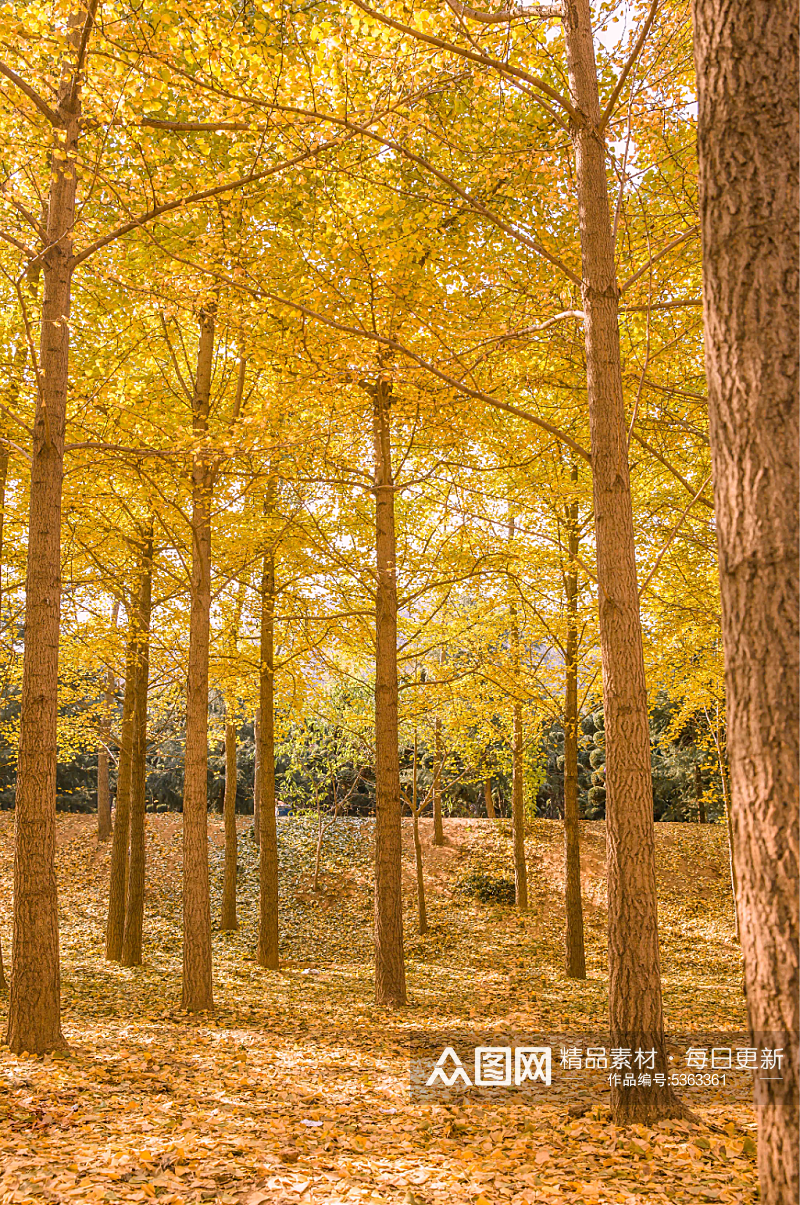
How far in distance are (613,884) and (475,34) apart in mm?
5331

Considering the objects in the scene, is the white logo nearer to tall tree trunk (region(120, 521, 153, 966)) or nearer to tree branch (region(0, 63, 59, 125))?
tall tree trunk (region(120, 521, 153, 966))

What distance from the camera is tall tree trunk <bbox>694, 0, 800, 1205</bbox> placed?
6.64ft

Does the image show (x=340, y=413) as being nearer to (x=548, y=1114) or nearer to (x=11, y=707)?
(x=548, y=1114)

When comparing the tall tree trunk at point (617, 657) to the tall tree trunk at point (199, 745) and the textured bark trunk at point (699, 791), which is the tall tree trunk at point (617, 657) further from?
the textured bark trunk at point (699, 791)

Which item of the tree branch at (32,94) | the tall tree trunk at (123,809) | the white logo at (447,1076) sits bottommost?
the white logo at (447,1076)

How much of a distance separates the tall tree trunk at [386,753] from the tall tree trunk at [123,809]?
388 cm

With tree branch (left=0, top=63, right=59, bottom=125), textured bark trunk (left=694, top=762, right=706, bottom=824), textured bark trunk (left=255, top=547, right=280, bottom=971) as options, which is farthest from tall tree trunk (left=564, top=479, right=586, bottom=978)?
textured bark trunk (left=694, top=762, right=706, bottom=824)

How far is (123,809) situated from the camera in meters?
10.7

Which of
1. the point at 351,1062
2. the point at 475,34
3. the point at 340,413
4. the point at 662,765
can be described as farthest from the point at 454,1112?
the point at 662,765

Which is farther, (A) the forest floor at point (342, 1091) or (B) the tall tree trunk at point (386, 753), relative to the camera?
(B) the tall tree trunk at point (386, 753)

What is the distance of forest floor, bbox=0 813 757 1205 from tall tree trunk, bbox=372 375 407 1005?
480 millimetres

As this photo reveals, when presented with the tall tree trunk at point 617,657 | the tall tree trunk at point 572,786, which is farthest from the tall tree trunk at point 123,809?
the tall tree trunk at point 617,657

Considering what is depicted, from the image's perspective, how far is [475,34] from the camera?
194 inches

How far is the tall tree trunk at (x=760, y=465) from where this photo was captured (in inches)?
79.7
